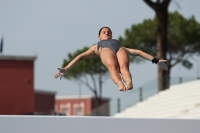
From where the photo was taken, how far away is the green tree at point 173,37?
5256 centimetres

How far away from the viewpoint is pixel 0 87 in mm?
28062

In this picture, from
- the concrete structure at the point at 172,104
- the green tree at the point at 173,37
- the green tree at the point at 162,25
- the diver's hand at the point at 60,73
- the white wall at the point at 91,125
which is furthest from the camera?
the green tree at the point at 173,37

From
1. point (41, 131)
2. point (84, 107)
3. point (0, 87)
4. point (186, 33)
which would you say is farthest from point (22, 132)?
point (84, 107)

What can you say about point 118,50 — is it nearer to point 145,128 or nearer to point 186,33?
point 145,128

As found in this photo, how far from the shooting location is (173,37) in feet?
175

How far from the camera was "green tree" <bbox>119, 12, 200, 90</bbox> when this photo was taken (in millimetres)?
52562

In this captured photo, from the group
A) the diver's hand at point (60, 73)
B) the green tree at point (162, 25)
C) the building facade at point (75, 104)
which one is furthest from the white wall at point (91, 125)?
the building facade at point (75, 104)

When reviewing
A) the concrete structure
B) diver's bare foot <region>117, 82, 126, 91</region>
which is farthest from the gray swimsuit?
the concrete structure

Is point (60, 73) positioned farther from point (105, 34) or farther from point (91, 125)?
point (91, 125)

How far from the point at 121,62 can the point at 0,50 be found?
21.1 meters

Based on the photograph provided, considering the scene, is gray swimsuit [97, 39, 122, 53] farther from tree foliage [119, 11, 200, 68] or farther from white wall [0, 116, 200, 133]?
tree foliage [119, 11, 200, 68]

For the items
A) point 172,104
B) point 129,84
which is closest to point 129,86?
point 129,84

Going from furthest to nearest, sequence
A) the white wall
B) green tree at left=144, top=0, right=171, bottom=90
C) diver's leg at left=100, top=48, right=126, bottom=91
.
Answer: green tree at left=144, top=0, right=171, bottom=90 → the white wall → diver's leg at left=100, top=48, right=126, bottom=91

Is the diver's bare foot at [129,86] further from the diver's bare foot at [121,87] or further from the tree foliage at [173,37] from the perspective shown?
the tree foliage at [173,37]
